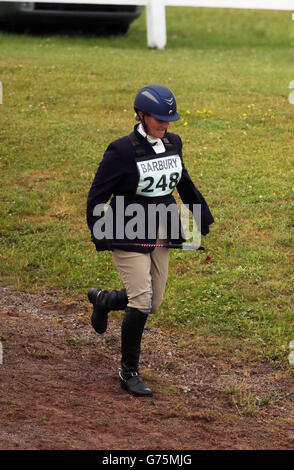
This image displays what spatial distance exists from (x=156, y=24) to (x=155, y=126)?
39.0 ft

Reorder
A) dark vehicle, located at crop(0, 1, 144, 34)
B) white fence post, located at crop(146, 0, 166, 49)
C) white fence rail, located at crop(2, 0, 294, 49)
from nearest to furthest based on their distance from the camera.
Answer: white fence rail, located at crop(2, 0, 294, 49) < white fence post, located at crop(146, 0, 166, 49) < dark vehicle, located at crop(0, 1, 144, 34)

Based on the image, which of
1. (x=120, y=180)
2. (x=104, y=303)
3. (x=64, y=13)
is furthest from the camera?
(x=64, y=13)

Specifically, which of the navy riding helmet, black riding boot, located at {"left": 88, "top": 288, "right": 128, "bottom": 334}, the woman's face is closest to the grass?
black riding boot, located at {"left": 88, "top": 288, "right": 128, "bottom": 334}

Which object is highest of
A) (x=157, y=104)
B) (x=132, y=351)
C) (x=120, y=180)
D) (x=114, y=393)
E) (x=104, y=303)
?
(x=157, y=104)

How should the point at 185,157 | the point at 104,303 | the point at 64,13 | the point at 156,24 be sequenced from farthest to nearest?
the point at 64,13
the point at 156,24
the point at 185,157
the point at 104,303

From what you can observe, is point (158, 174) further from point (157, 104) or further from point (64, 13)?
point (64, 13)

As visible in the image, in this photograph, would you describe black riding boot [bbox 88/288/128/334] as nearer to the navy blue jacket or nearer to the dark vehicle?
the navy blue jacket

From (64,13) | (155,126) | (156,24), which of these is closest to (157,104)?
(155,126)

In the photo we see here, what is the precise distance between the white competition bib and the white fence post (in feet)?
37.8

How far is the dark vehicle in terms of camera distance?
16578 mm

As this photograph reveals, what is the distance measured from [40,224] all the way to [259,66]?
27.5ft

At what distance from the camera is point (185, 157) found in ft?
37.0

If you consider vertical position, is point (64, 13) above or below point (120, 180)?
above

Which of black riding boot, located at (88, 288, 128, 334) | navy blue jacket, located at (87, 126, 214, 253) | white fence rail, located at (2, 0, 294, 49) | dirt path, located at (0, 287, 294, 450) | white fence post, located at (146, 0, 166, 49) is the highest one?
white fence rail, located at (2, 0, 294, 49)
